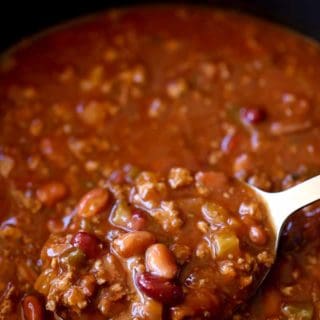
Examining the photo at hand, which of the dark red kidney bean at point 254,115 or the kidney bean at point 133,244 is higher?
the kidney bean at point 133,244

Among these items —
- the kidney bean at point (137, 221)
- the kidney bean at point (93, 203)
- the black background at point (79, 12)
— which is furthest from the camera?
the black background at point (79, 12)

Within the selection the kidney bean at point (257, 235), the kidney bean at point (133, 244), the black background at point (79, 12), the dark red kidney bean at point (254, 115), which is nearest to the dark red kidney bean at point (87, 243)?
the kidney bean at point (133, 244)

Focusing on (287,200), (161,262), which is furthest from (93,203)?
(287,200)

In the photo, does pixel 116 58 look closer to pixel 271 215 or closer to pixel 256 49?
pixel 256 49

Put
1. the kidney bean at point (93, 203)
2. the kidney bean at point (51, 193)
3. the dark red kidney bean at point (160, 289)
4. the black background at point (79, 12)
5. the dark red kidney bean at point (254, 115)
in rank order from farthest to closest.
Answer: the black background at point (79, 12) < the dark red kidney bean at point (254, 115) < the kidney bean at point (51, 193) < the kidney bean at point (93, 203) < the dark red kidney bean at point (160, 289)

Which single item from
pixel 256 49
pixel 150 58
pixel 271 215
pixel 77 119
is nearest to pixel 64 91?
pixel 77 119

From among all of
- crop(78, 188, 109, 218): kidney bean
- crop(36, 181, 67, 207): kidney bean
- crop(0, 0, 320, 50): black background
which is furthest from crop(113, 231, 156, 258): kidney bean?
crop(0, 0, 320, 50): black background

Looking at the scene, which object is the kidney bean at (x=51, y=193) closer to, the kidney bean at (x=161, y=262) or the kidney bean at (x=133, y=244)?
the kidney bean at (x=133, y=244)
